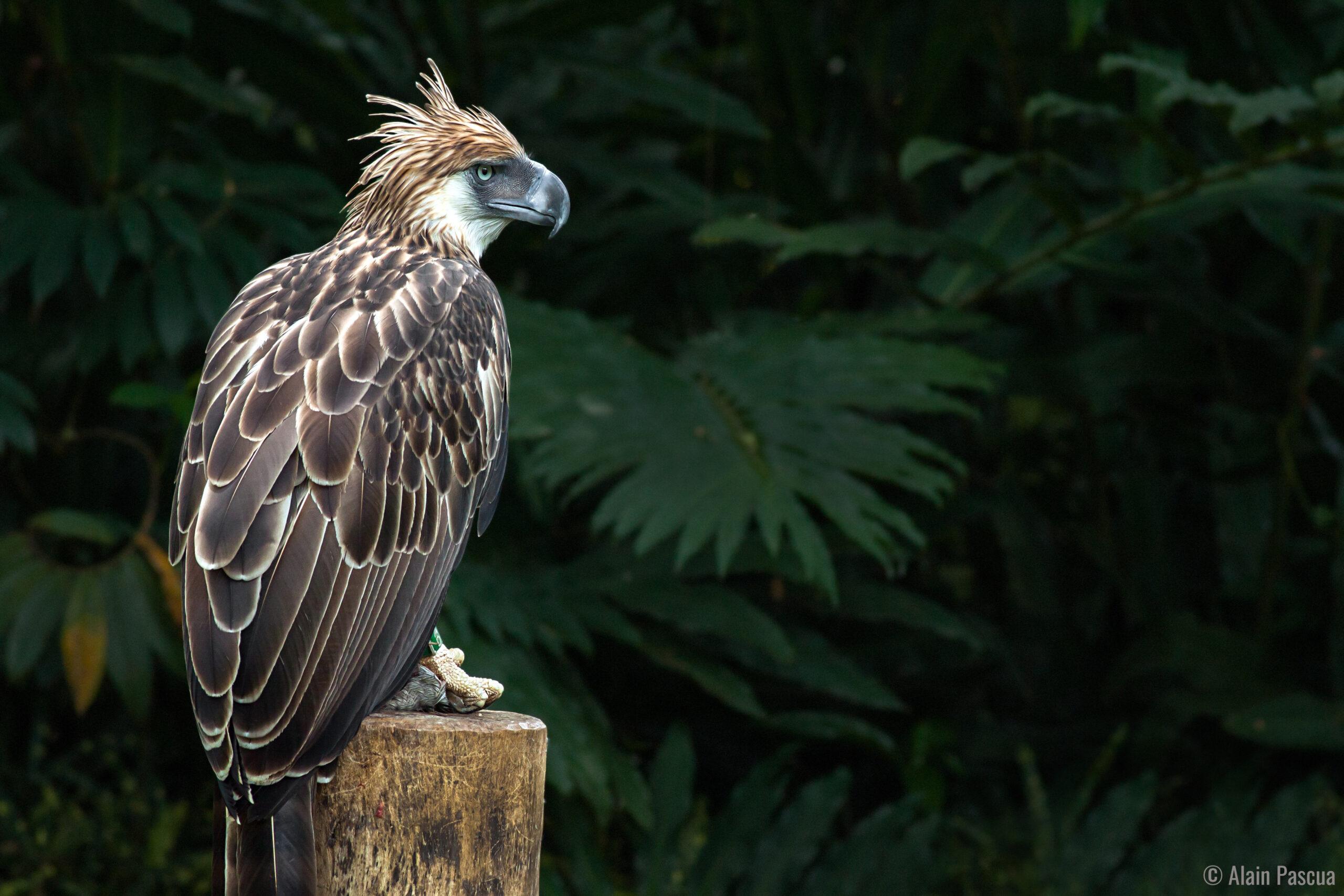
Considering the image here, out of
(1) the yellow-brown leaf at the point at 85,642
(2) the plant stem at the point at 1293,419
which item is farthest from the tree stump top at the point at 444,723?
(2) the plant stem at the point at 1293,419

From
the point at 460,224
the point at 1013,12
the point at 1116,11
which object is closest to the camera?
the point at 460,224

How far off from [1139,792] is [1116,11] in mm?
2777

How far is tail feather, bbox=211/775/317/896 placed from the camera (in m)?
1.91

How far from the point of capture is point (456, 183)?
9.20ft

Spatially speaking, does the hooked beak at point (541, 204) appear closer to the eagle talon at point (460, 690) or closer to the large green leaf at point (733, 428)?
the large green leaf at point (733, 428)

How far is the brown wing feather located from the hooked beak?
205mm

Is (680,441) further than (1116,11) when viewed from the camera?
No

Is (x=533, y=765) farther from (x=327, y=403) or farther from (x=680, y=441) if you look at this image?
(x=680, y=441)

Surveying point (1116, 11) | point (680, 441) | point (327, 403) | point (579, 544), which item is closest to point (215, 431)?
point (327, 403)

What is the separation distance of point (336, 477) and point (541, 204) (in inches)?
32.6

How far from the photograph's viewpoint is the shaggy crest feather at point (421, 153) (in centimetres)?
280

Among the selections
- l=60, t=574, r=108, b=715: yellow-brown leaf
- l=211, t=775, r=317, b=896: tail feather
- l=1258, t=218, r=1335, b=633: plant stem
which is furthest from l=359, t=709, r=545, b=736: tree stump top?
l=1258, t=218, r=1335, b=633: plant stem

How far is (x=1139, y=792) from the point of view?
173 inches

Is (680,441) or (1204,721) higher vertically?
(680,441)
